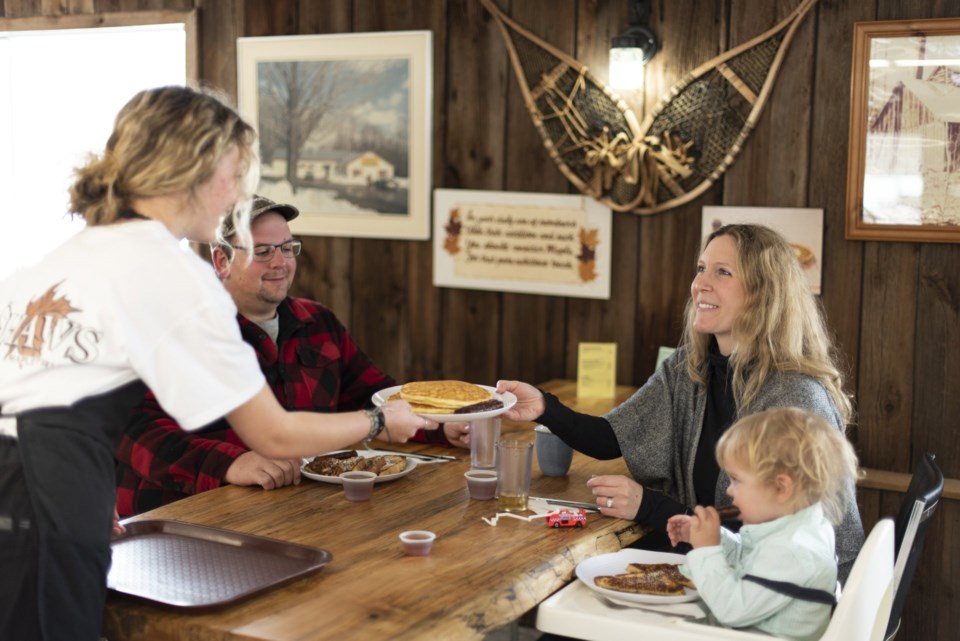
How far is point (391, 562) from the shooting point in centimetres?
182

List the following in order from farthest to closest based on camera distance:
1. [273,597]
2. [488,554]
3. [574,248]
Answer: [574,248]
[488,554]
[273,597]

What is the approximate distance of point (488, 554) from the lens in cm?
188

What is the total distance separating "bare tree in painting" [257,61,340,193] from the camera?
12.8ft

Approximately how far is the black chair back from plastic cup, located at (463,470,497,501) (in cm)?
76

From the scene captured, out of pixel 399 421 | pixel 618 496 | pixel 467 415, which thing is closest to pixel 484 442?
pixel 467 415

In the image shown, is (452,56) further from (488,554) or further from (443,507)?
(488,554)

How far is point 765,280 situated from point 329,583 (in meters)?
1.13

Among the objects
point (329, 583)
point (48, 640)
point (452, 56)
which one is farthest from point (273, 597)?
point (452, 56)

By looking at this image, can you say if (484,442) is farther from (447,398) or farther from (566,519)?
(566,519)

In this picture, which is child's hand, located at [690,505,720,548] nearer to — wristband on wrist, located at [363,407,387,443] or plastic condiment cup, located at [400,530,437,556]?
plastic condiment cup, located at [400,530,437,556]

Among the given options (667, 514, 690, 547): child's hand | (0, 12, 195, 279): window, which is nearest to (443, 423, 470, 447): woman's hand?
(667, 514, 690, 547): child's hand

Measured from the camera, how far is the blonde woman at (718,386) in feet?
7.29

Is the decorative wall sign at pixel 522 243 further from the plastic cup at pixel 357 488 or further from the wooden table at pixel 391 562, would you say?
the plastic cup at pixel 357 488

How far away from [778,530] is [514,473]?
0.55 m
